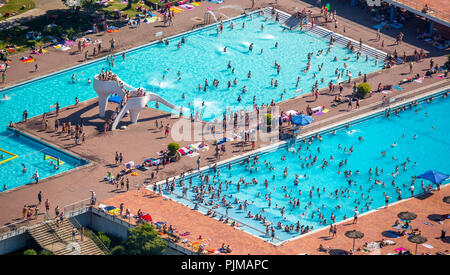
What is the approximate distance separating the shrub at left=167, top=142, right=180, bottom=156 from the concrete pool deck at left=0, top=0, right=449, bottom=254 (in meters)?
1.13

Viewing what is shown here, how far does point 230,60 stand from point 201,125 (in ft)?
50.0

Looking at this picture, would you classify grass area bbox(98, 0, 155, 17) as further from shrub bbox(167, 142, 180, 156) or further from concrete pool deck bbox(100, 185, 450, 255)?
concrete pool deck bbox(100, 185, 450, 255)

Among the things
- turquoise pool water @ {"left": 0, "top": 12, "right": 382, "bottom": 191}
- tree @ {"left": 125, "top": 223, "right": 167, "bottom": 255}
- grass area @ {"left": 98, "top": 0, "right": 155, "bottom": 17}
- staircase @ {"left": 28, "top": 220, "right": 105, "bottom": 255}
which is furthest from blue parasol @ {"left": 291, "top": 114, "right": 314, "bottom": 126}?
grass area @ {"left": 98, "top": 0, "right": 155, "bottom": 17}

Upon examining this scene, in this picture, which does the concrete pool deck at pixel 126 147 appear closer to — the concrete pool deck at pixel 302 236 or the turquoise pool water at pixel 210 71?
the concrete pool deck at pixel 302 236

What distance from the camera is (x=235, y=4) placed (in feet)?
362

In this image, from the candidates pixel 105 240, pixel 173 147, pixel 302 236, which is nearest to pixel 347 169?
pixel 302 236

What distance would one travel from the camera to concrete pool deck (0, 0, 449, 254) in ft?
233

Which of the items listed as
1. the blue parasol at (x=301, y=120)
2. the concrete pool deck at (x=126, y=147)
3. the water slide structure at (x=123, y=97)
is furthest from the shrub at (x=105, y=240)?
the blue parasol at (x=301, y=120)

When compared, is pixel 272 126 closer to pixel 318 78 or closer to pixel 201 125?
pixel 201 125

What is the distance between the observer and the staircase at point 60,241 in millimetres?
66875

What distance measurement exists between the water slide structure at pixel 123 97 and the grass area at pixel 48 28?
16.7 m

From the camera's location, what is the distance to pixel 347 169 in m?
80.2
